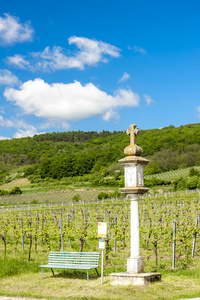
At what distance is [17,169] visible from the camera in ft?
356

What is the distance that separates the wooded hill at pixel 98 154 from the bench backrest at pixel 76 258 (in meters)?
66.8

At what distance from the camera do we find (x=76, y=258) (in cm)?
909

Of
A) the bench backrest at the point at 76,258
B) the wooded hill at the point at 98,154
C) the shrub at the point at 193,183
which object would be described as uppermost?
the wooded hill at the point at 98,154

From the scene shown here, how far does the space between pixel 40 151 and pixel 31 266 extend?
120m

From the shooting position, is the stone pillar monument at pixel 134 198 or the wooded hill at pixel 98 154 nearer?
the stone pillar monument at pixel 134 198

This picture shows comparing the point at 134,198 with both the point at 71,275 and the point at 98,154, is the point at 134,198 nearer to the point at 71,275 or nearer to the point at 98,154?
the point at 71,275

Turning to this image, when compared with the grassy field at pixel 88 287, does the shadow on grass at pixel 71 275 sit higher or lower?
lower

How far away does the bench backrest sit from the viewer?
8828 mm

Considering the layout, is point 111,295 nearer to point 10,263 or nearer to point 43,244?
point 10,263

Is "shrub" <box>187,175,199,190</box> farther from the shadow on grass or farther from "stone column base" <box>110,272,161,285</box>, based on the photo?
"stone column base" <box>110,272,161,285</box>

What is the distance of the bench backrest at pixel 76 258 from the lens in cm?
883

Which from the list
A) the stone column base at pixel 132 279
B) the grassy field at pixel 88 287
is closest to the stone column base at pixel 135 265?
the stone column base at pixel 132 279

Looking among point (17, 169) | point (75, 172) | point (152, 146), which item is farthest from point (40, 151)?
point (152, 146)

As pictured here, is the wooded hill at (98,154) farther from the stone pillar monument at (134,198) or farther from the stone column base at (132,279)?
the stone column base at (132,279)
